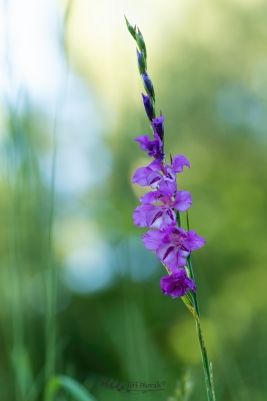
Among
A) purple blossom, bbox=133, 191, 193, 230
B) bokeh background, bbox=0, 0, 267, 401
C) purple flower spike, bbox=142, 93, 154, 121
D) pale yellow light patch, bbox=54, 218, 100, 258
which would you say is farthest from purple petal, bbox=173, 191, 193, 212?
pale yellow light patch, bbox=54, 218, 100, 258

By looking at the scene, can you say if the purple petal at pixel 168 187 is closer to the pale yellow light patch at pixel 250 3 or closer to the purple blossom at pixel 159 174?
the purple blossom at pixel 159 174

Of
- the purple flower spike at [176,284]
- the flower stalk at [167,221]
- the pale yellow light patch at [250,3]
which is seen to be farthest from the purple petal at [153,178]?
the pale yellow light patch at [250,3]

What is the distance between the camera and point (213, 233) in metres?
5.59

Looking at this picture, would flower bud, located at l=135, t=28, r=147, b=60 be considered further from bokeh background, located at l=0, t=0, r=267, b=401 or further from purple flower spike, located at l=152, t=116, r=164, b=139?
bokeh background, located at l=0, t=0, r=267, b=401

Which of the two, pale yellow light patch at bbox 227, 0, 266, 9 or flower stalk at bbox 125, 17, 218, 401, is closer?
flower stalk at bbox 125, 17, 218, 401

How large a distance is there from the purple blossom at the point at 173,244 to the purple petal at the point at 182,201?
0.09 ft

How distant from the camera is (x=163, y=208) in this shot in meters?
0.66

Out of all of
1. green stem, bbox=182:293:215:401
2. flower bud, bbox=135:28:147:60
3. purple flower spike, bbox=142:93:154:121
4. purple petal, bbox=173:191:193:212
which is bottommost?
green stem, bbox=182:293:215:401

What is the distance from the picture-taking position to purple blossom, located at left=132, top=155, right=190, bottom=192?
2.10ft

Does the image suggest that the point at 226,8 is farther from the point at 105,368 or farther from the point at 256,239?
the point at 105,368

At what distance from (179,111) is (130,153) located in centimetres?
520

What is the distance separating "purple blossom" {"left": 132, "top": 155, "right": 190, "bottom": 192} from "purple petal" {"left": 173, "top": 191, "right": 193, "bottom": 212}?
0.02 meters

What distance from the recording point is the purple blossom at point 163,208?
0.64 m

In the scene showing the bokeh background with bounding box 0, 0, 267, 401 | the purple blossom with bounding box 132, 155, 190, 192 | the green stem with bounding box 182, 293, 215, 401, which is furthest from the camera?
the bokeh background with bounding box 0, 0, 267, 401
